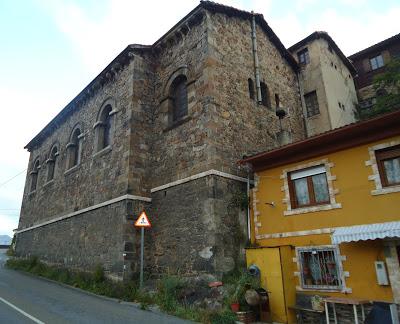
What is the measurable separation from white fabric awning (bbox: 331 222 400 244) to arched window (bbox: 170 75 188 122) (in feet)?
21.4

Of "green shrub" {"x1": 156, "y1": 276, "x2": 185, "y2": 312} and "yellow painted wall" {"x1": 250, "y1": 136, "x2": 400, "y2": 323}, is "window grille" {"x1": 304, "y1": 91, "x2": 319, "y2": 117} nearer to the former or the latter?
"yellow painted wall" {"x1": 250, "y1": 136, "x2": 400, "y2": 323}

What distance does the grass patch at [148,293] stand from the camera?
7.14 metres

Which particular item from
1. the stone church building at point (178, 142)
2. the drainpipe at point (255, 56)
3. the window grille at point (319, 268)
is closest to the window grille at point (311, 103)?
the stone church building at point (178, 142)

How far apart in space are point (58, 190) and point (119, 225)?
705 cm

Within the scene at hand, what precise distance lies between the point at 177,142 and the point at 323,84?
27.0ft

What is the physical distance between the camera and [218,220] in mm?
9109

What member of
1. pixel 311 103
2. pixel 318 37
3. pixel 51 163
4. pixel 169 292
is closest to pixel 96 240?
pixel 169 292

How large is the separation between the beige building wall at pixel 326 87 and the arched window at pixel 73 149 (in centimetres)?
1084

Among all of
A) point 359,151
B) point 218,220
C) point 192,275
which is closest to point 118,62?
point 218,220

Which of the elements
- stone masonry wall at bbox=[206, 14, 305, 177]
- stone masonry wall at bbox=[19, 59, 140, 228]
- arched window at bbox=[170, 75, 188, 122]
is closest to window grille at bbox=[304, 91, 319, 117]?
stone masonry wall at bbox=[206, 14, 305, 177]

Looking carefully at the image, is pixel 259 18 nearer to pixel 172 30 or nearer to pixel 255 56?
pixel 255 56

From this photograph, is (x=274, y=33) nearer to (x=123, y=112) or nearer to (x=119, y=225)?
(x=123, y=112)

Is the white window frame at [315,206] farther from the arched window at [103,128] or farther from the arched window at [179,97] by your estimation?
the arched window at [103,128]

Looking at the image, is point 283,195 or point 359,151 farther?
point 283,195
